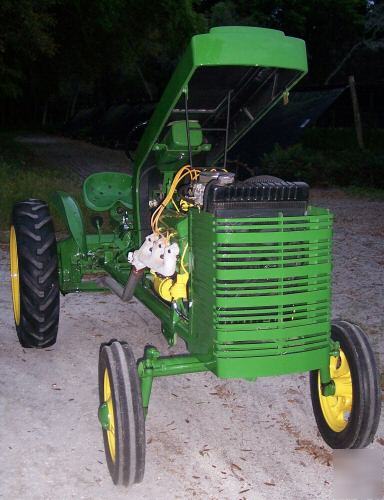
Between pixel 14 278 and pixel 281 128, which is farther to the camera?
pixel 281 128

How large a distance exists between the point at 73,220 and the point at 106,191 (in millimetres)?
496

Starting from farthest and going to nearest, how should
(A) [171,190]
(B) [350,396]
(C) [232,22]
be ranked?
(C) [232,22] < (A) [171,190] < (B) [350,396]

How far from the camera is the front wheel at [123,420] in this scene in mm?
2787

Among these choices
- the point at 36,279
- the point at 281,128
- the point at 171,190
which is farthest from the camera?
the point at 281,128

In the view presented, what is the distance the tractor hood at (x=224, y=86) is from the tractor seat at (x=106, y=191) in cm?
94

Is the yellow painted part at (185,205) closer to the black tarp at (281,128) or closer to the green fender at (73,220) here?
the green fender at (73,220)

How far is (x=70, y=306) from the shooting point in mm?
5535

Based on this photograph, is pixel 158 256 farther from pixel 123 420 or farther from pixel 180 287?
pixel 123 420

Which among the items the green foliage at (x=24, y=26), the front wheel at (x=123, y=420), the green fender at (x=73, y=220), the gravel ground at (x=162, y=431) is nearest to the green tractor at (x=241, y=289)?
the front wheel at (x=123, y=420)

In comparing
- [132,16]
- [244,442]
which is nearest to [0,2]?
[132,16]

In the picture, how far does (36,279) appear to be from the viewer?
416 centimetres

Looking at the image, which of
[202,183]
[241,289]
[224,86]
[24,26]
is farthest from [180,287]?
[24,26]

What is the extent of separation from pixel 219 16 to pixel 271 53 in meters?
21.2

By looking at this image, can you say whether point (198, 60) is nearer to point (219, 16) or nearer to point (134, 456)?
point (134, 456)
